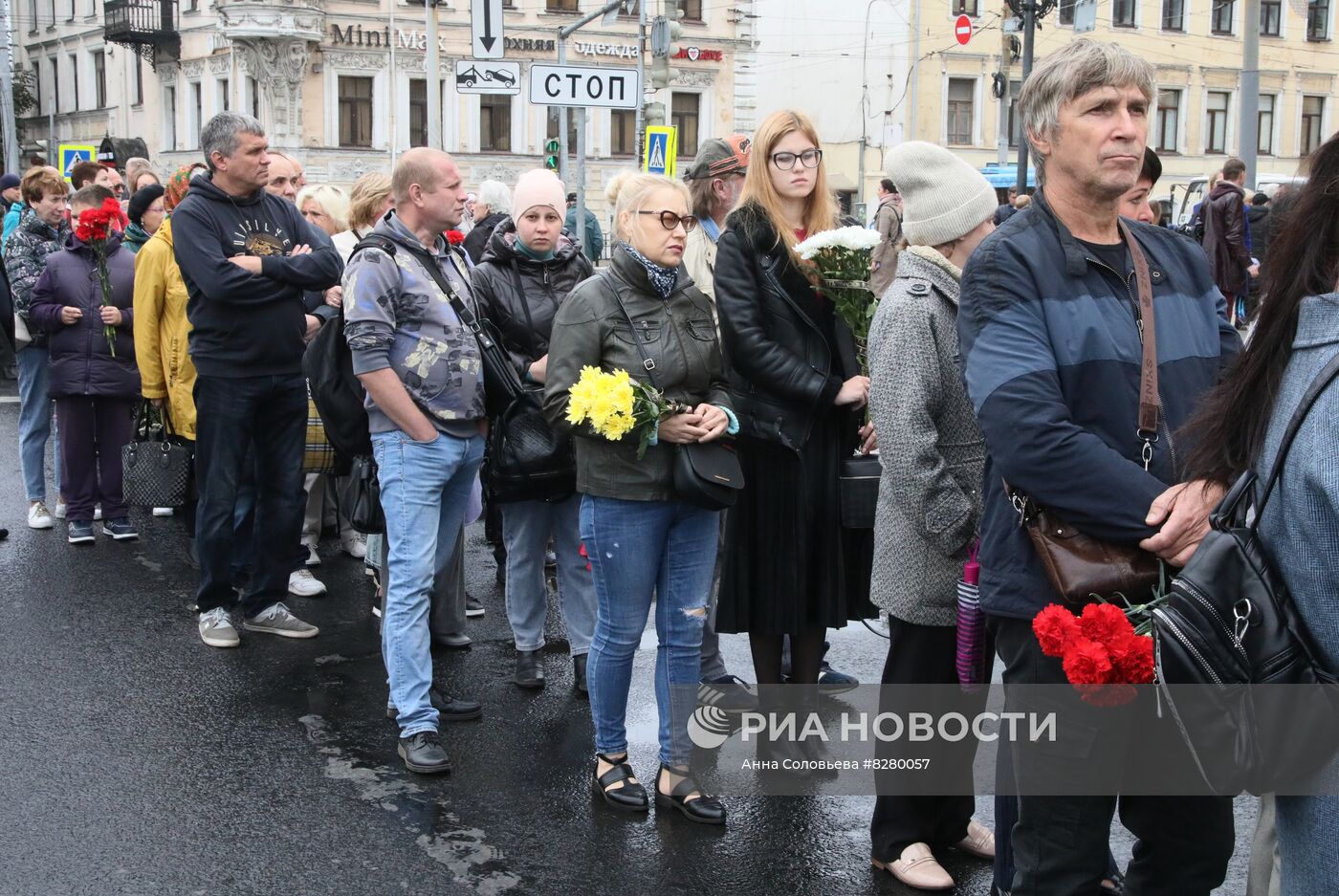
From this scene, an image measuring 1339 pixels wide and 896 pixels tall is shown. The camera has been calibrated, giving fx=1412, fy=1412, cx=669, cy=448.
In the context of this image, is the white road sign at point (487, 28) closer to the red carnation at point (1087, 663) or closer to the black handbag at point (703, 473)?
the black handbag at point (703, 473)

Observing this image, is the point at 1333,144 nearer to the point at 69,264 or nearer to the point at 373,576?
the point at 373,576

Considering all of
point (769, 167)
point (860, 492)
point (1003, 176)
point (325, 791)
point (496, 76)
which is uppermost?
point (496, 76)

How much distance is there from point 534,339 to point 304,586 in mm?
2436

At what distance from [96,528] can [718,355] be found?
6.02 meters

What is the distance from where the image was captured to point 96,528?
9.30 metres

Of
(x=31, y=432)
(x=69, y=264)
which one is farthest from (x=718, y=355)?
(x=31, y=432)

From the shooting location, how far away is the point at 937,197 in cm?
426

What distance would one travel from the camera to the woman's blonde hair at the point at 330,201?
29.3 feet

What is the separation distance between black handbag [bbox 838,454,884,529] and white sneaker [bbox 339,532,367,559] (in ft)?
13.6

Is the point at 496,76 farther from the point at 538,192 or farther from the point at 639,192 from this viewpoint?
the point at 639,192

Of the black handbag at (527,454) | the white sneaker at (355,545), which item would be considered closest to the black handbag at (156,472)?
the white sneaker at (355,545)

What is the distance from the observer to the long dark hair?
2.37 metres

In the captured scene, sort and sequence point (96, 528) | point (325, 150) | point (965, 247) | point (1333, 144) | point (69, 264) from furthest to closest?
point (325, 150) → point (96, 528) → point (69, 264) → point (965, 247) → point (1333, 144)

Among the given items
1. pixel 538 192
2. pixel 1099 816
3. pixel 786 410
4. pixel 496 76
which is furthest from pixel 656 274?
pixel 496 76
